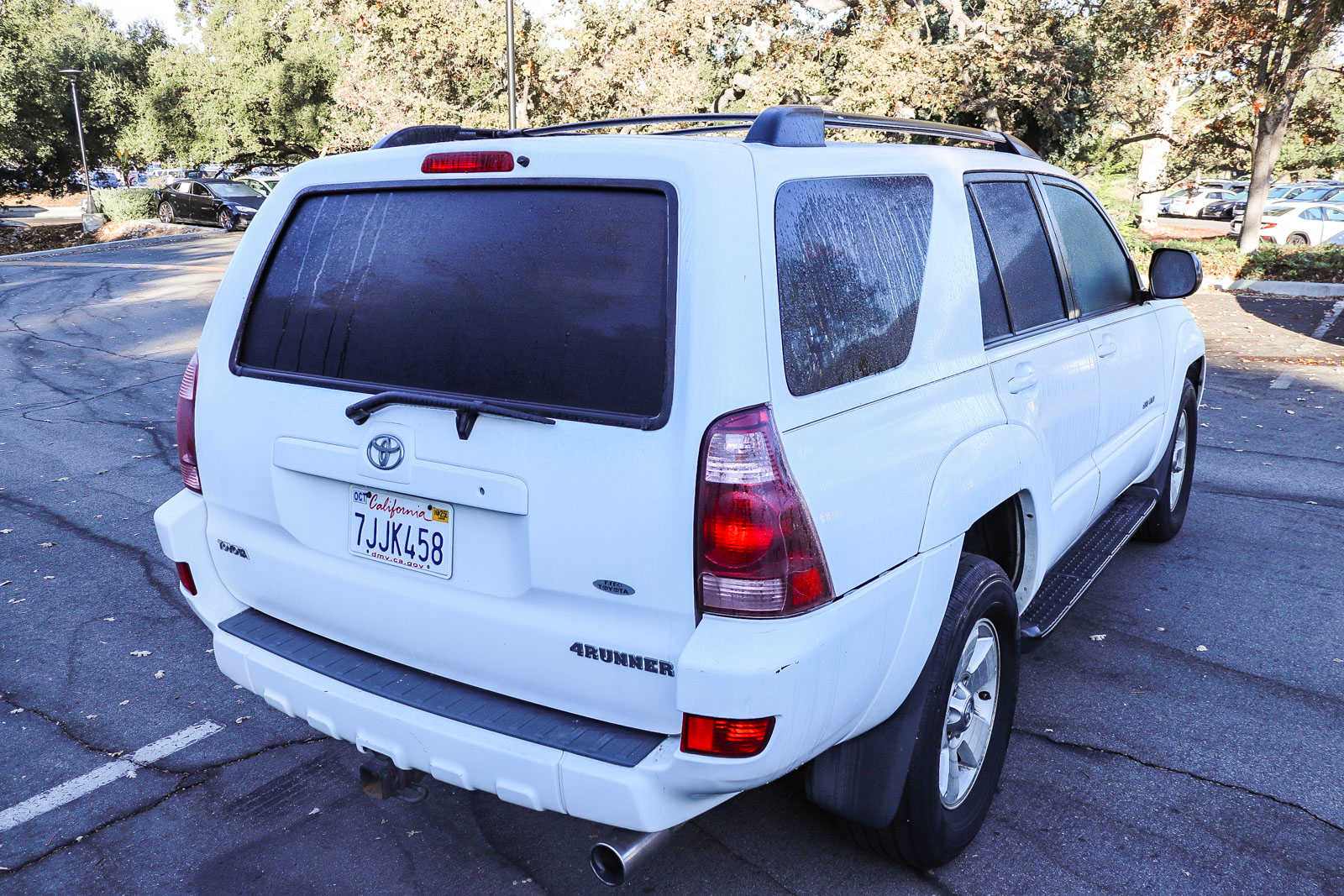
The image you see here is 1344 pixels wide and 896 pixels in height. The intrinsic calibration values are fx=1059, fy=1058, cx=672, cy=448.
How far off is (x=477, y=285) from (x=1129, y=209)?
36.8 metres

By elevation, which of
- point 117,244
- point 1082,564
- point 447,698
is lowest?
point 117,244

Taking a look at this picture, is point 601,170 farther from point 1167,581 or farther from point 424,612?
point 1167,581

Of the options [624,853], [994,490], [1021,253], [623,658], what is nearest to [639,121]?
[1021,253]

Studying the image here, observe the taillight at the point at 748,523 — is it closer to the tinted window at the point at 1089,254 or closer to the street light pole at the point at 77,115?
the tinted window at the point at 1089,254

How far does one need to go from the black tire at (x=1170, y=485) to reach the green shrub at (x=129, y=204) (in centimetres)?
3290

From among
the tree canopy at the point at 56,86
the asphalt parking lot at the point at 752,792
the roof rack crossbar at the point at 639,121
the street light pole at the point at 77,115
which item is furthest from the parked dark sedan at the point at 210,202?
the roof rack crossbar at the point at 639,121

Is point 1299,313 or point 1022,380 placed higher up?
point 1022,380

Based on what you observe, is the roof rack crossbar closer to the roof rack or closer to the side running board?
the roof rack

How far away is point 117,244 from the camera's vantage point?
87.5ft

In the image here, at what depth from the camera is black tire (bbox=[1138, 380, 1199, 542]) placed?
5.23m

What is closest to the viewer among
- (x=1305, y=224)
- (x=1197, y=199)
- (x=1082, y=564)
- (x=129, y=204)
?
(x=1082, y=564)

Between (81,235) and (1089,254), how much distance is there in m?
34.2

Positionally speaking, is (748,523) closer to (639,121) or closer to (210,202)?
(639,121)

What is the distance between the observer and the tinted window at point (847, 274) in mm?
2367
